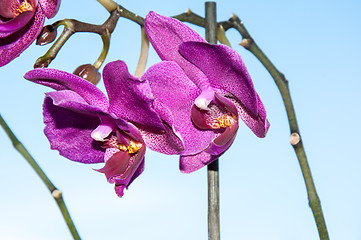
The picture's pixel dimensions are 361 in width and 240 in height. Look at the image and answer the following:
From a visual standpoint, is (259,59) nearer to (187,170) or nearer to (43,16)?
(187,170)

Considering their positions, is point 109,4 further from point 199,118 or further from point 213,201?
point 213,201

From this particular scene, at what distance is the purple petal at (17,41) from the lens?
681mm

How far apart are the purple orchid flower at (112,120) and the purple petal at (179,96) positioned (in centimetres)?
4

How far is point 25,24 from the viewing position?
0.67 meters

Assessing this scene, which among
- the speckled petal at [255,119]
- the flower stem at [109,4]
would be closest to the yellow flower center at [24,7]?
the flower stem at [109,4]

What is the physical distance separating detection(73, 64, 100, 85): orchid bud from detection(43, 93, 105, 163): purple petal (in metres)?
0.06

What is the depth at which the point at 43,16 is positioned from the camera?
0.68 metres

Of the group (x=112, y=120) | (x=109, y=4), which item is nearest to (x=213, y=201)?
(x=112, y=120)

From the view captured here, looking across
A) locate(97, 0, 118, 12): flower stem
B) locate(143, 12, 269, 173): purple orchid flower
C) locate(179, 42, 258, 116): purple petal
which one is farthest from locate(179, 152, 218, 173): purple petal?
locate(97, 0, 118, 12): flower stem

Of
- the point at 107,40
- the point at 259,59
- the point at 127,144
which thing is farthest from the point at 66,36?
the point at 259,59

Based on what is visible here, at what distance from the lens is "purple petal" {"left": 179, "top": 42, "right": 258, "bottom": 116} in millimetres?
555

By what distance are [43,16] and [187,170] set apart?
1.10 feet

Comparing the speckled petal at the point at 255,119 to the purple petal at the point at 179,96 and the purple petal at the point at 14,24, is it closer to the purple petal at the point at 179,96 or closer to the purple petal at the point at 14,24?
the purple petal at the point at 179,96

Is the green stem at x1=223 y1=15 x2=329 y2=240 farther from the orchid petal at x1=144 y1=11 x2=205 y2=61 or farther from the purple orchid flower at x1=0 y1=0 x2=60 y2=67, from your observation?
the purple orchid flower at x1=0 y1=0 x2=60 y2=67
